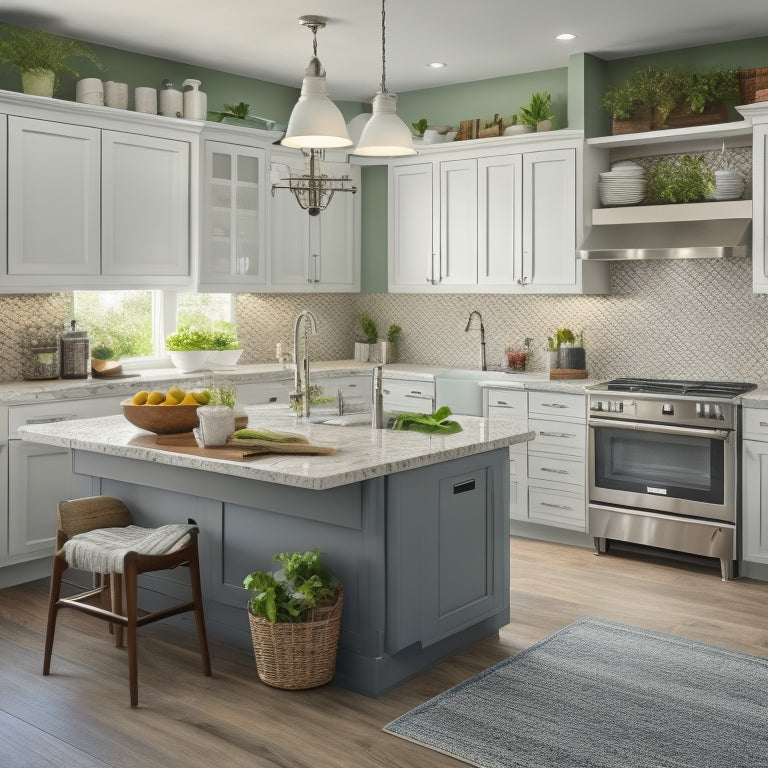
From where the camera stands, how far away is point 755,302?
561cm

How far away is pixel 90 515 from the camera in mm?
3953

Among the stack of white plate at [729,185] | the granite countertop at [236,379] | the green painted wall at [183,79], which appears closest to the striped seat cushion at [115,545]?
the granite countertop at [236,379]

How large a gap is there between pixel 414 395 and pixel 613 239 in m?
1.70

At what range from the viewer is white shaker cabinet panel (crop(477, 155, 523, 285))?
621 centimetres

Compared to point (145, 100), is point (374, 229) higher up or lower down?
lower down

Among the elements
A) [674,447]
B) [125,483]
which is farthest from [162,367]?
[674,447]

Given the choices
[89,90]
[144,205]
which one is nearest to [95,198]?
[144,205]

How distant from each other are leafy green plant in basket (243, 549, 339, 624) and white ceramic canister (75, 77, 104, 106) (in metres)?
3.20

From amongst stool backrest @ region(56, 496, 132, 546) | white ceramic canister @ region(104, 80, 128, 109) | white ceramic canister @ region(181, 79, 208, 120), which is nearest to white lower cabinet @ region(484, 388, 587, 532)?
stool backrest @ region(56, 496, 132, 546)

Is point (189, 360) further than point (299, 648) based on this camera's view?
Yes

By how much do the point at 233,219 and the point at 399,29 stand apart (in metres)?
1.71

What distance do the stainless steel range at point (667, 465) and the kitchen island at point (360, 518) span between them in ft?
4.50

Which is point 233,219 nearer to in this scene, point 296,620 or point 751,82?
point 751,82

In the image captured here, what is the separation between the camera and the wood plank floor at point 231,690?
3109 mm
